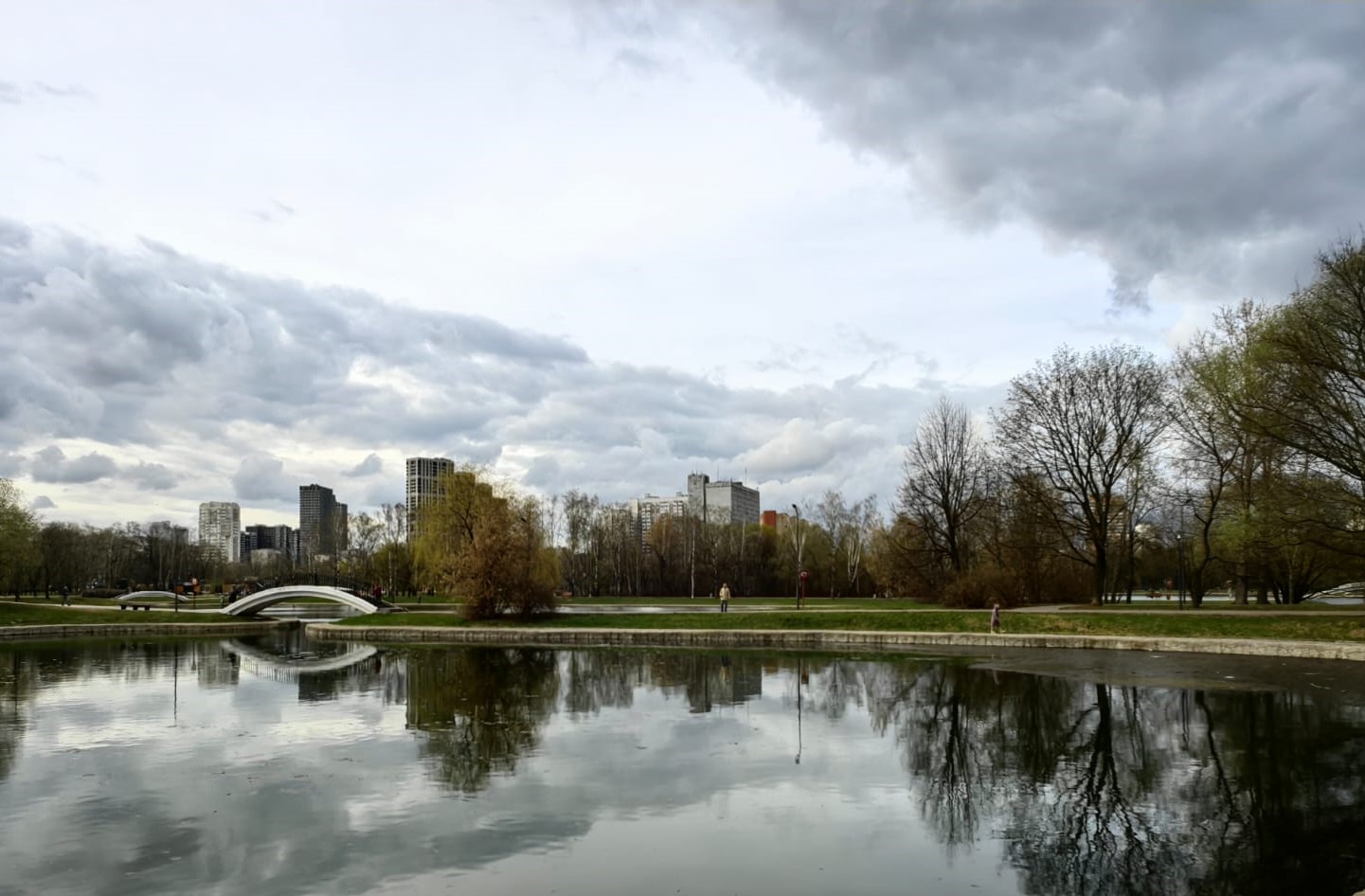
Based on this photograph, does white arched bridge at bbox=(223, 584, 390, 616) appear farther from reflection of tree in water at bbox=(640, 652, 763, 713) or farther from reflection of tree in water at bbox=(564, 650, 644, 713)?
reflection of tree in water at bbox=(640, 652, 763, 713)

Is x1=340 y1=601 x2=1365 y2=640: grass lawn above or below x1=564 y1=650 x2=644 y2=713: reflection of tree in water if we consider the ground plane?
above

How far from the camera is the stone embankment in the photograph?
3142cm

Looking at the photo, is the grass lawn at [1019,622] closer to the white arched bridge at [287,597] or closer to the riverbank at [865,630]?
the riverbank at [865,630]

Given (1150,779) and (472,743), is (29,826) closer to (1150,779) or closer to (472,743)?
(472,743)

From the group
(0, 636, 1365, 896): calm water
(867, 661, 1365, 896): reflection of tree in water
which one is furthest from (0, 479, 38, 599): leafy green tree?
(867, 661, 1365, 896): reflection of tree in water

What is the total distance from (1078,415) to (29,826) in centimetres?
4602

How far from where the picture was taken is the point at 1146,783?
14.3 m

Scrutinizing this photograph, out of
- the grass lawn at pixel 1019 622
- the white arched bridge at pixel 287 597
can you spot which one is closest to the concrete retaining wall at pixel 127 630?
the white arched bridge at pixel 287 597

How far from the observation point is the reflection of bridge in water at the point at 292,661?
32.8 metres

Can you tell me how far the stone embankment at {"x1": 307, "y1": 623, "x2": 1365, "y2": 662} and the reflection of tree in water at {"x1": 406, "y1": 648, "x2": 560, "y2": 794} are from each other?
172 inches

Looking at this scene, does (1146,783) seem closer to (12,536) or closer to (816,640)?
(816,640)

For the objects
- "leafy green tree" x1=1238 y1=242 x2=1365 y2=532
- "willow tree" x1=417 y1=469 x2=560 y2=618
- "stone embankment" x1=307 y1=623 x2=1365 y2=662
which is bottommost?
"stone embankment" x1=307 y1=623 x2=1365 y2=662

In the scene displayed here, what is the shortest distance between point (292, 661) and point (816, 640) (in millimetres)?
21355

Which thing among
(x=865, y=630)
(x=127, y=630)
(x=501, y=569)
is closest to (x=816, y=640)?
(x=865, y=630)
